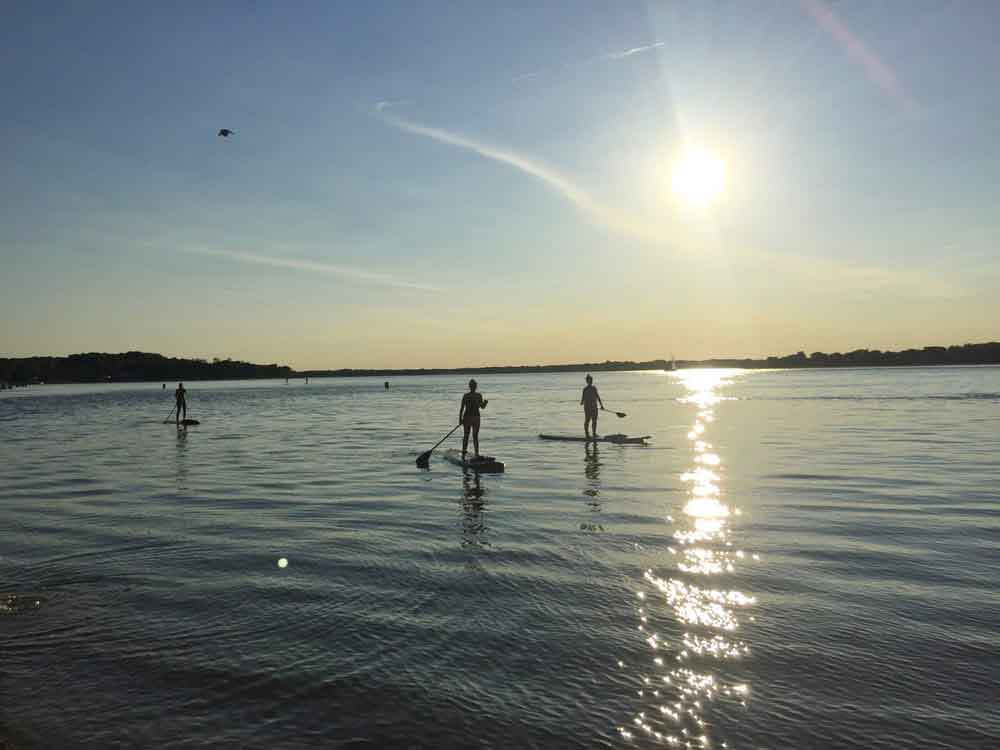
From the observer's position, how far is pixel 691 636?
6887 mm

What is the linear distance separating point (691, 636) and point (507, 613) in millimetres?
2073

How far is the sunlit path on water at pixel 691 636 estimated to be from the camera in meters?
5.18

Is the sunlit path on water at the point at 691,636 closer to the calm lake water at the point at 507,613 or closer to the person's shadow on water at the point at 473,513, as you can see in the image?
the calm lake water at the point at 507,613

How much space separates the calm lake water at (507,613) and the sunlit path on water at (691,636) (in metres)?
0.03

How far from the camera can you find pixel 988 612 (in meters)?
7.47

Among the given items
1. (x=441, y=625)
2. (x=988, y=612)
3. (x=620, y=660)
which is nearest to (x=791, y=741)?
(x=620, y=660)

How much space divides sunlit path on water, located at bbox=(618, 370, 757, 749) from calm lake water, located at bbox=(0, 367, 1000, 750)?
0.03m

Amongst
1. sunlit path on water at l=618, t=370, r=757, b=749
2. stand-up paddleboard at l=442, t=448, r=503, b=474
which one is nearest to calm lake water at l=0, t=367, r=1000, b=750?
sunlit path on water at l=618, t=370, r=757, b=749

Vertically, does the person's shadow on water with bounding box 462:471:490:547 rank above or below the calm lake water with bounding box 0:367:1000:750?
below

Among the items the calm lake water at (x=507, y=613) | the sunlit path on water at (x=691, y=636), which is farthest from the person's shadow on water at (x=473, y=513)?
the sunlit path on water at (x=691, y=636)

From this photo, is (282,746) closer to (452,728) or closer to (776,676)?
(452,728)

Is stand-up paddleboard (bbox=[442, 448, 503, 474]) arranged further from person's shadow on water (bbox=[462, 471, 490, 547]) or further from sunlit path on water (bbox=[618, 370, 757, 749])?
sunlit path on water (bbox=[618, 370, 757, 749])

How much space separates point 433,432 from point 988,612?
95.3 ft

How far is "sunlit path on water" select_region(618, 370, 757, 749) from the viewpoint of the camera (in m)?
5.18
